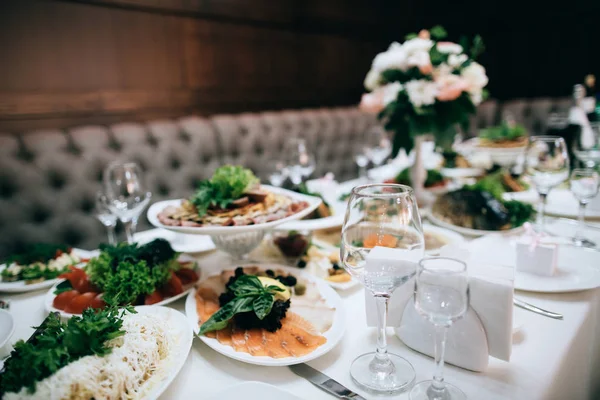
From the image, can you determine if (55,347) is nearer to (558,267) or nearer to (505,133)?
(558,267)

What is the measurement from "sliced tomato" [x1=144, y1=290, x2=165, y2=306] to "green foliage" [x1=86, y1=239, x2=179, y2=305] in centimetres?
1

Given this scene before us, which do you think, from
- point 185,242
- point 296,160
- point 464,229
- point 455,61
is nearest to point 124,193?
point 185,242

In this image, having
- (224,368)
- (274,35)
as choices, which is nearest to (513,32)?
(274,35)

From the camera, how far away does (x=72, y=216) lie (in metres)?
2.07

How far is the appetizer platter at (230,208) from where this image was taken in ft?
3.37

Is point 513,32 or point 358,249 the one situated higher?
point 513,32

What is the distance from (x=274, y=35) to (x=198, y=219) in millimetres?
3030

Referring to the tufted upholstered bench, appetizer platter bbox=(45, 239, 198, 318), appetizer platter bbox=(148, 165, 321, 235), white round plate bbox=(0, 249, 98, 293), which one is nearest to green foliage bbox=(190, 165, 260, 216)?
appetizer platter bbox=(148, 165, 321, 235)

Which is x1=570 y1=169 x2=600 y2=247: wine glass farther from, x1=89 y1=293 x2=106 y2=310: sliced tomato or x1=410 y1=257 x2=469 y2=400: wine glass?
x1=89 y1=293 x2=106 y2=310: sliced tomato

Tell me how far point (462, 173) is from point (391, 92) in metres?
0.76

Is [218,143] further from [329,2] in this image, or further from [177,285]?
[329,2]

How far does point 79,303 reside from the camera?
3.09 ft

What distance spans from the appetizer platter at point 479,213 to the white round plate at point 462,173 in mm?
641

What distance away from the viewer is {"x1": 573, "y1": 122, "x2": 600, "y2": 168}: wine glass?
1.80m
